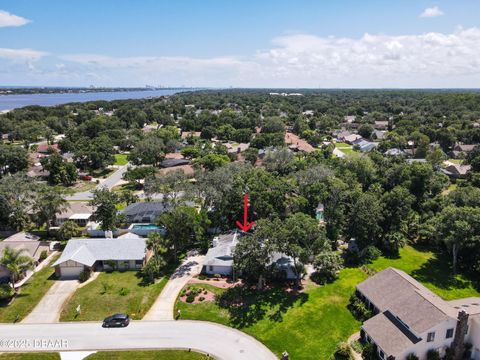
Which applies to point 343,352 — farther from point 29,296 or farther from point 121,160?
point 121,160

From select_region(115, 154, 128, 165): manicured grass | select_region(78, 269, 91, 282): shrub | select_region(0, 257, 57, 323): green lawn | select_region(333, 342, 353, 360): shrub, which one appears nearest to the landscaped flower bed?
Result: select_region(78, 269, 91, 282): shrub

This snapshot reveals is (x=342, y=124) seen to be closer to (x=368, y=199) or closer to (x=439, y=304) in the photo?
(x=368, y=199)

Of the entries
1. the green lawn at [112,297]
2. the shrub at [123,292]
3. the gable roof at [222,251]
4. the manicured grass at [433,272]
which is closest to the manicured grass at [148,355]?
the green lawn at [112,297]

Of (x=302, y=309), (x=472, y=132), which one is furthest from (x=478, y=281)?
(x=472, y=132)

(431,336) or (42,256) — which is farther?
(42,256)

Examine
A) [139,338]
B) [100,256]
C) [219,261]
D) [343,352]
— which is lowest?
[139,338]

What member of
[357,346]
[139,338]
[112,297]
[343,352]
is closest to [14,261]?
[112,297]

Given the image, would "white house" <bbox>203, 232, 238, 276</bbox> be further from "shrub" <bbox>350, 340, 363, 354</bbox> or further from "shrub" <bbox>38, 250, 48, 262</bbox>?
"shrub" <bbox>38, 250, 48, 262</bbox>
